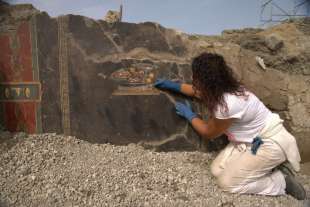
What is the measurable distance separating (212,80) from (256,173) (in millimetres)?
763

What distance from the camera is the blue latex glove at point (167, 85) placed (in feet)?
8.91

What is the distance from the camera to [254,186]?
7.51ft

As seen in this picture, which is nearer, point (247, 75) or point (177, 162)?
point (177, 162)

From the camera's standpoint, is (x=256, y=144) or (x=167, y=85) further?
(x=167, y=85)

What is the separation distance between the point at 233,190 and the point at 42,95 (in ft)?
5.74

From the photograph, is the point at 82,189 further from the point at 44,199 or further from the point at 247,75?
the point at 247,75

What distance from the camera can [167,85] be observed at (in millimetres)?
2727

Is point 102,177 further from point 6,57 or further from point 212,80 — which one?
point 6,57

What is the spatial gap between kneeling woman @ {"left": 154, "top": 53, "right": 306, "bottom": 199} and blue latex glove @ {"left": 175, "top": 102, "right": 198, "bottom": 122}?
1.01 feet

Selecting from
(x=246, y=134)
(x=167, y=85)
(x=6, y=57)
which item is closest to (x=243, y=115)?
(x=246, y=134)

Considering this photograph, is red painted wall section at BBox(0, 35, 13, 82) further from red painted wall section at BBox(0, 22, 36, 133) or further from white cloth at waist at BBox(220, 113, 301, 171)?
white cloth at waist at BBox(220, 113, 301, 171)

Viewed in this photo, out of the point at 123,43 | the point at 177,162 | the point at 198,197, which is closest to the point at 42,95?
the point at 123,43

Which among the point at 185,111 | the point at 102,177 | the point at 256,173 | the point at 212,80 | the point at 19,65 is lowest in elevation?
the point at 102,177

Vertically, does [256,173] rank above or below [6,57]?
below
